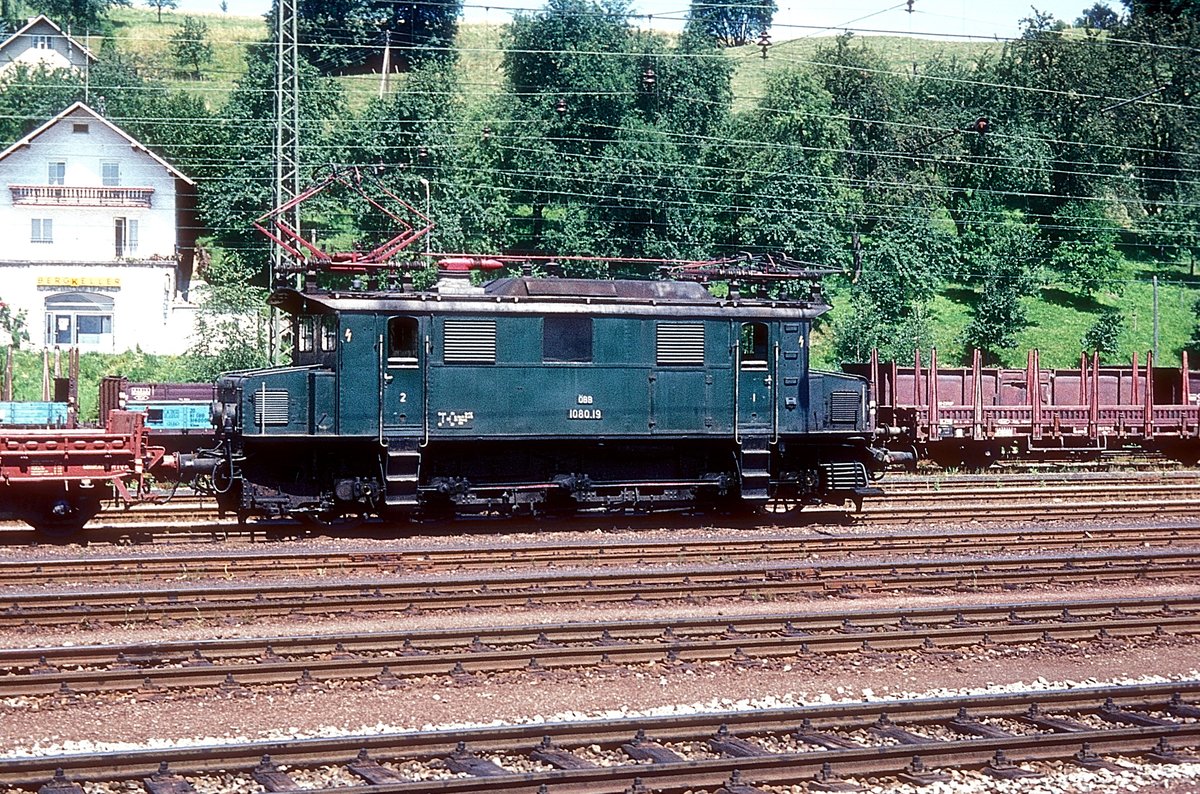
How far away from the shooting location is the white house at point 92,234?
170 ft

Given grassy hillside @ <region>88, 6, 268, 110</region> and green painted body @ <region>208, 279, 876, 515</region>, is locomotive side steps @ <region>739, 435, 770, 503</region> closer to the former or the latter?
green painted body @ <region>208, 279, 876, 515</region>

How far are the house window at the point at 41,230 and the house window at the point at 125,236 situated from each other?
8.85ft

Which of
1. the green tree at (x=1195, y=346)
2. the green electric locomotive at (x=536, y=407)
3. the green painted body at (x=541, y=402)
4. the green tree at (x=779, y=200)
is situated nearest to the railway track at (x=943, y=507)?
the green electric locomotive at (x=536, y=407)

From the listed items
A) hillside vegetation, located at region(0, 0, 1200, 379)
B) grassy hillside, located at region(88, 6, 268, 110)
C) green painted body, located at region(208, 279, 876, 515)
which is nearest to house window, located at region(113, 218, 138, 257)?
hillside vegetation, located at region(0, 0, 1200, 379)

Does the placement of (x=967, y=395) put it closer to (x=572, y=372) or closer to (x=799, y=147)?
(x=572, y=372)

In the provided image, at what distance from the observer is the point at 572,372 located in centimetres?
2034

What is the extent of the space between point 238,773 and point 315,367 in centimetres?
1157

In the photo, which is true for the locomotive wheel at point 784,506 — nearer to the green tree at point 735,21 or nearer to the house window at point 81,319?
the house window at point 81,319

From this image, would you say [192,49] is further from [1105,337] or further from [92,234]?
[1105,337]

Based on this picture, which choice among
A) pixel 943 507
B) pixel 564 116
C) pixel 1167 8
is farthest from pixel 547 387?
pixel 1167 8

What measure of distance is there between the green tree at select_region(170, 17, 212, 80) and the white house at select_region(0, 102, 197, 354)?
134 ft

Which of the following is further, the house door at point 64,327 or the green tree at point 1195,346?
the green tree at point 1195,346

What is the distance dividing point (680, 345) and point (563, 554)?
4.56 meters

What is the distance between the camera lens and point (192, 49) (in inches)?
3760
